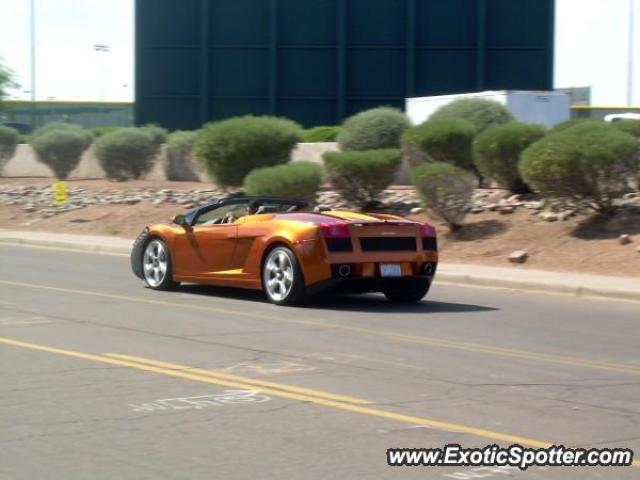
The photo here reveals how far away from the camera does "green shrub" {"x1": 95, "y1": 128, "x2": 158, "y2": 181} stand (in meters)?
36.2

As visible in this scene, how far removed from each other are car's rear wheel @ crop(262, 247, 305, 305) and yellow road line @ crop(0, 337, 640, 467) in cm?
401

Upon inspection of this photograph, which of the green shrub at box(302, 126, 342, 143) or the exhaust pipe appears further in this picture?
the green shrub at box(302, 126, 342, 143)

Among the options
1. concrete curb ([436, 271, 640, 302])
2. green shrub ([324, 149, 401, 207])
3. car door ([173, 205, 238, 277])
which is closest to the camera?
car door ([173, 205, 238, 277])

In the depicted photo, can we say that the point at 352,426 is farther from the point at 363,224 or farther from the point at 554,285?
the point at 554,285

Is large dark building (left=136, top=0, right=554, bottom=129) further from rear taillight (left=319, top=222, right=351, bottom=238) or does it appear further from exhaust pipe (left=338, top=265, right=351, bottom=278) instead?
exhaust pipe (left=338, top=265, right=351, bottom=278)

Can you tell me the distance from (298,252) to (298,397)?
5585mm

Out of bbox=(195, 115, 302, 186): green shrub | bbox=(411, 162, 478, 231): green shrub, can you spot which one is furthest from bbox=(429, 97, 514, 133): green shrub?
bbox=(411, 162, 478, 231): green shrub

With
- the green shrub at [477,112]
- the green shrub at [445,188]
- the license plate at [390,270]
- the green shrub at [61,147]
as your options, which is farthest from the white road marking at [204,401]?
the green shrub at [61,147]

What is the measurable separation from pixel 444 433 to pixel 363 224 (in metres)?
7.16

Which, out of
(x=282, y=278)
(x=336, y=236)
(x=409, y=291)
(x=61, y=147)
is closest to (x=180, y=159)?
(x=61, y=147)

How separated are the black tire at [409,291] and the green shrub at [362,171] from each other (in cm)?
960

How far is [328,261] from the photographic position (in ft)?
48.6

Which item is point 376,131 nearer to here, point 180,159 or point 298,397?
point 180,159

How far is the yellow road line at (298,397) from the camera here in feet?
26.6
